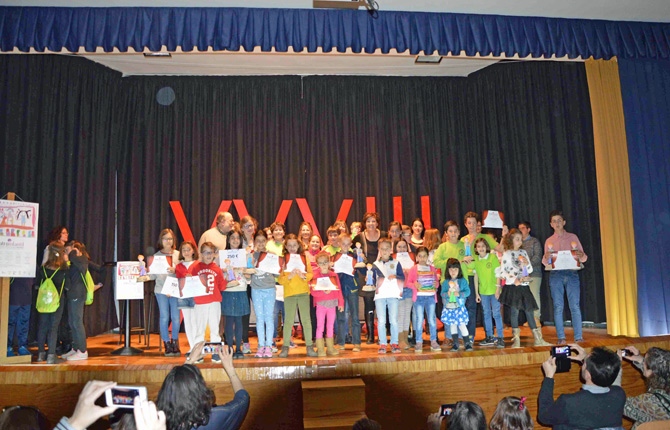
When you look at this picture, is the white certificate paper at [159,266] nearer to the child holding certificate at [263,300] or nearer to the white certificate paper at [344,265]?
the child holding certificate at [263,300]

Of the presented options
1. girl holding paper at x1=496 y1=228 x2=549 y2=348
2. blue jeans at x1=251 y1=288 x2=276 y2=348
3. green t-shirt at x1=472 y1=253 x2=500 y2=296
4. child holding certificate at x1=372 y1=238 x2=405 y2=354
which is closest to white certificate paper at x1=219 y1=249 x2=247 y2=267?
blue jeans at x1=251 y1=288 x2=276 y2=348

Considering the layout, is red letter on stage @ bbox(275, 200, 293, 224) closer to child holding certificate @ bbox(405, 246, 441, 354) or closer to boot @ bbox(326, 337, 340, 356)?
child holding certificate @ bbox(405, 246, 441, 354)

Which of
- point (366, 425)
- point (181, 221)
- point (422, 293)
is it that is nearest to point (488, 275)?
point (422, 293)

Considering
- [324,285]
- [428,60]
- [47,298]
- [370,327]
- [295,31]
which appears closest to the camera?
[47,298]

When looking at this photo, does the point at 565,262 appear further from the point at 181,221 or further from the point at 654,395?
the point at 181,221

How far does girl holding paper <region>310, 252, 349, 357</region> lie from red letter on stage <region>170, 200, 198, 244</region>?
12.9 ft

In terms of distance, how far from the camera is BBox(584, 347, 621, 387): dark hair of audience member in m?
3.34

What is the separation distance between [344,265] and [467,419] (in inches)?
156

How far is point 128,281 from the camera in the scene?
23.0ft

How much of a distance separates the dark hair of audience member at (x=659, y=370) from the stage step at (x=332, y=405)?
197 cm

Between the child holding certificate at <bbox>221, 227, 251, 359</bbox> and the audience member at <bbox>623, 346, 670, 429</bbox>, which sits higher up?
the child holding certificate at <bbox>221, 227, 251, 359</bbox>

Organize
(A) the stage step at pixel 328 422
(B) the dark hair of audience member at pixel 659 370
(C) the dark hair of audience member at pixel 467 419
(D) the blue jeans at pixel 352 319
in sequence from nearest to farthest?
(C) the dark hair of audience member at pixel 467 419 < (B) the dark hair of audience member at pixel 659 370 < (A) the stage step at pixel 328 422 < (D) the blue jeans at pixel 352 319

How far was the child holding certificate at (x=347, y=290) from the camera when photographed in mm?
6543

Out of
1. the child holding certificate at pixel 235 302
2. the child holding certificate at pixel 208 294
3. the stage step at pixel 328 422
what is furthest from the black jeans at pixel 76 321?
the stage step at pixel 328 422
